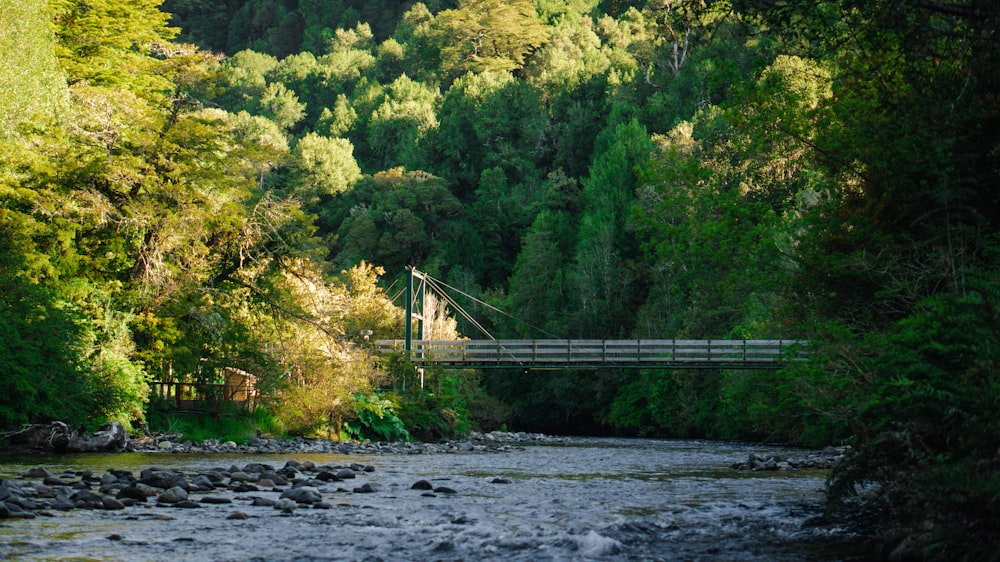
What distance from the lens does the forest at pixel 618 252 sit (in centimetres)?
774

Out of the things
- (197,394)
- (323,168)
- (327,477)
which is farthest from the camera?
(323,168)

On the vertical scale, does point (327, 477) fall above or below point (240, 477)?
below

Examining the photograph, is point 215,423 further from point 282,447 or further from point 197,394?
point 282,447

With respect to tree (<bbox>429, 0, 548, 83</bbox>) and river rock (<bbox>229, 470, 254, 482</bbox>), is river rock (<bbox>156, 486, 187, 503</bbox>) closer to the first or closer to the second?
river rock (<bbox>229, 470, 254, 482</bbox>)

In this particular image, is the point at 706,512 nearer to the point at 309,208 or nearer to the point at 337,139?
the point at 309,208

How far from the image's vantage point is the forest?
7738 mm

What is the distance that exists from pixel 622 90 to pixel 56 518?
62.6m

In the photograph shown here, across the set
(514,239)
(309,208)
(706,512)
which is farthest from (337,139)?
(706,512)

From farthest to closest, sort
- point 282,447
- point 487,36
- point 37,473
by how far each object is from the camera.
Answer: point 487,36, point 282,447, point 37,473

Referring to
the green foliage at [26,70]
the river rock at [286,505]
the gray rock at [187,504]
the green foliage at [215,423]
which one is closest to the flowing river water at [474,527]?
the river rock at [286,505]

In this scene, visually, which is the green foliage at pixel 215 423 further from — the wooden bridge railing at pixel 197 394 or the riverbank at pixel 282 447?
the riverbank at pixel 282 447

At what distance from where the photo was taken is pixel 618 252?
55375mm

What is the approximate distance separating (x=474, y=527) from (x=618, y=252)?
47299 millimetres

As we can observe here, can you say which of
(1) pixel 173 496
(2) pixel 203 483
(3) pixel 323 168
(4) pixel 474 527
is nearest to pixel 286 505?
(1) pixel 173 496
